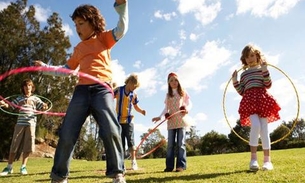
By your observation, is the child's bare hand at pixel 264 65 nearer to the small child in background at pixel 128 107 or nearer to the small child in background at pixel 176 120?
the small child in background at pixel 176 120

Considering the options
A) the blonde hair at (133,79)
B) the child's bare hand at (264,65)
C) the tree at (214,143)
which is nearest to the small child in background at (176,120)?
the blonde hair at (133,79)

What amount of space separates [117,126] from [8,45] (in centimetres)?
2819

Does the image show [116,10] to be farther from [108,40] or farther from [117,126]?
[117,126]

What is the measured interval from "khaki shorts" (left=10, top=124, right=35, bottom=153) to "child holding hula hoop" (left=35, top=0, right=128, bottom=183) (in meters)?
4.26

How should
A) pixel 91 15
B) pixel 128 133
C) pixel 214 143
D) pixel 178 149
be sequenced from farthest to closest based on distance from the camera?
pixel 214 143
pixel 128 133
pixel 178 149
pixel 91 15

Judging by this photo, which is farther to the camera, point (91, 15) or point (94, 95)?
point (91, 15)

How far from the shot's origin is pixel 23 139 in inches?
325

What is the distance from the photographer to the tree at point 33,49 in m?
29.2

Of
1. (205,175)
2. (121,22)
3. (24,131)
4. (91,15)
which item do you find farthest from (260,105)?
(24,131)

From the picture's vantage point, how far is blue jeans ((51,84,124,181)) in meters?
3.93

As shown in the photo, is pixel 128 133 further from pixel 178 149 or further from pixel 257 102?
pixel 257 102

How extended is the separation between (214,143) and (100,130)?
53118mm

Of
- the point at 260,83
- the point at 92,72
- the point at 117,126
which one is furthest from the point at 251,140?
the point at 92,72

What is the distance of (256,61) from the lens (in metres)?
6.04
